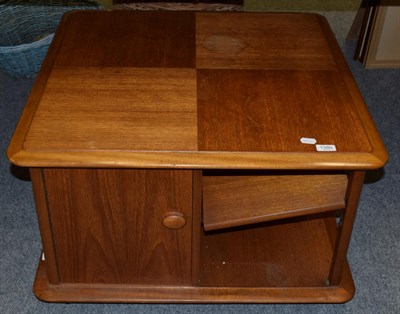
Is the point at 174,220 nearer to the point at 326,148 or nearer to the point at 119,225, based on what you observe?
the point at 119,225

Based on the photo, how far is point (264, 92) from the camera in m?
1.20

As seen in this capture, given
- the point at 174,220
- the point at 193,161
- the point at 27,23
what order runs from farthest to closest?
the point at 27,23 → the point at 174,220 → the point at 193,161

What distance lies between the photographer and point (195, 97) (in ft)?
3.86

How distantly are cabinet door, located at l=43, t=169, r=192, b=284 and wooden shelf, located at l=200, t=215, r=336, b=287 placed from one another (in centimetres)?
11

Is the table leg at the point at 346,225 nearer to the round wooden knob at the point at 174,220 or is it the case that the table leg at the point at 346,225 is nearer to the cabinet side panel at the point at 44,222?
the round wooden knob at the point at 174,220

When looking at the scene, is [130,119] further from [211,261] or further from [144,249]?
[211,261]

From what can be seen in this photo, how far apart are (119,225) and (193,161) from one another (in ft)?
0.71

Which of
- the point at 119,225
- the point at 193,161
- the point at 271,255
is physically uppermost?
the point at 193,161

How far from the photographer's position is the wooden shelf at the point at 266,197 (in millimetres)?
1147

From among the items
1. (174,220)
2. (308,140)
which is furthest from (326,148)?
(174,220)

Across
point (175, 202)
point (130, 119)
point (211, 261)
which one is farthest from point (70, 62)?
point (211, 261)

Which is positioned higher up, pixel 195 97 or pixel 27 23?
pixel 195 97

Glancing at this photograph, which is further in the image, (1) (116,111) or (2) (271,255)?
(2) (271,255)

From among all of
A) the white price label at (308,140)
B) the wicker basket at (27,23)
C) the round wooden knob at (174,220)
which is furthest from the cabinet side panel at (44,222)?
the wicker basket at (27,23)
